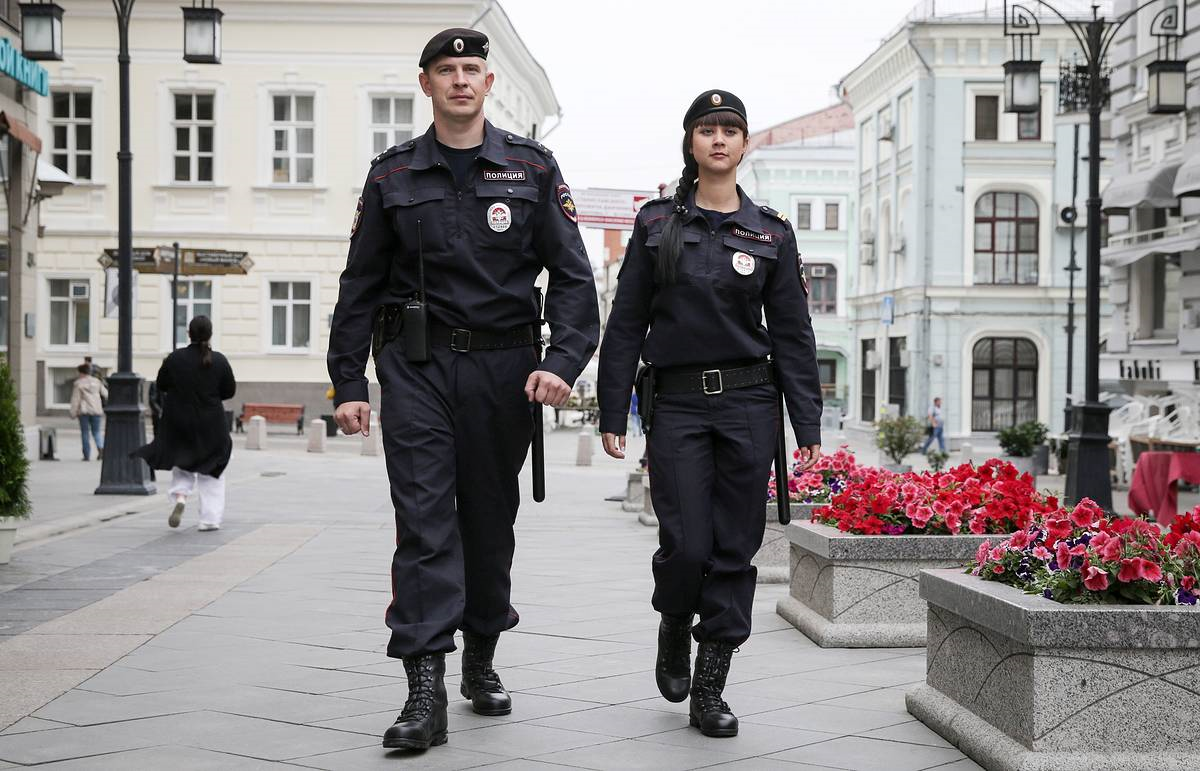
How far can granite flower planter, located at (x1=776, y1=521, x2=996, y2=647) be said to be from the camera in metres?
6.85

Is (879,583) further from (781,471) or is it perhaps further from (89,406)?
(89,406)

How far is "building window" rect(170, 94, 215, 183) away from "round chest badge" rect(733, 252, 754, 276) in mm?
35683

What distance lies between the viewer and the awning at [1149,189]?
25688 mm

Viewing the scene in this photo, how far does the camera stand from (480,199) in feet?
17.0

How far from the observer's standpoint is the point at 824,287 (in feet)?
239

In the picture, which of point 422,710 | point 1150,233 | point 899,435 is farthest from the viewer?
point 1150,233

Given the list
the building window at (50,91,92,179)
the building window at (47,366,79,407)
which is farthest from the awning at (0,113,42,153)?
the building window at (50,91,92,179)

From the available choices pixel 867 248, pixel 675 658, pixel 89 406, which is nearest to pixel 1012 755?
pixel 675 658

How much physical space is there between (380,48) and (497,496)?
3566 cm

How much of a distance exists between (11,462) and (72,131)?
31.3 m

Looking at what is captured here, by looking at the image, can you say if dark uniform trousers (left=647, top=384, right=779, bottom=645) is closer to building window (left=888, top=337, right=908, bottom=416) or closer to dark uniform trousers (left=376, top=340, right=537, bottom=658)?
dark uniform trousers (left=376, top=340, right=537, bottom=658)

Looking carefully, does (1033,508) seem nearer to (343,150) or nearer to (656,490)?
(656,490)

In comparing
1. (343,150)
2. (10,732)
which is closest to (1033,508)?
(10,732)

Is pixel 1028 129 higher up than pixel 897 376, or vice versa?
pixel 1028 129
